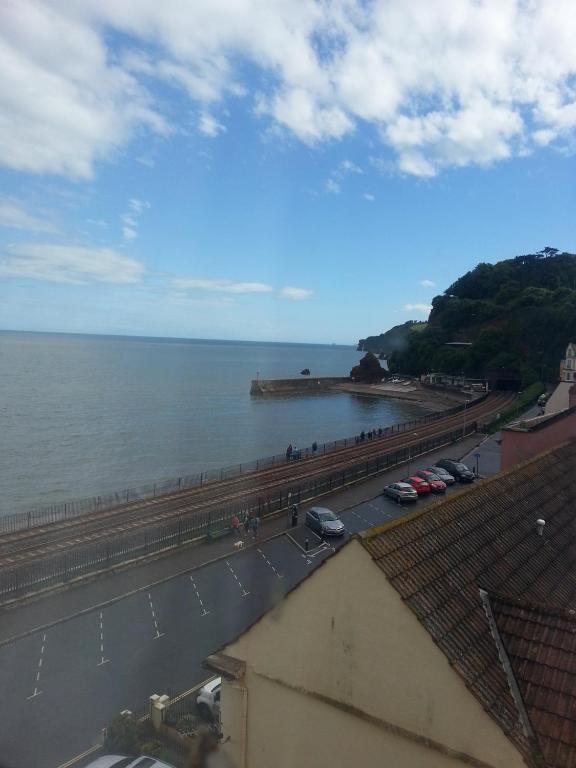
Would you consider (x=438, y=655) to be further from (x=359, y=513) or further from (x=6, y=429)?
(x=6, y=429)

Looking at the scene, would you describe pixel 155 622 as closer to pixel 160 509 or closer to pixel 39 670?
pixel 39 670

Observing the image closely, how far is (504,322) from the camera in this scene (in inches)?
2963

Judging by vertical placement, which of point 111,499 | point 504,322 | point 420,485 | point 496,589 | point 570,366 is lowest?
point 111,499

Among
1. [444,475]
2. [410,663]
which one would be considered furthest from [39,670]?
[444,475]

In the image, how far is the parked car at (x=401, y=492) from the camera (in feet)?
61.1

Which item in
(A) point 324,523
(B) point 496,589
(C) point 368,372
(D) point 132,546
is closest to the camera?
(B) point 496,589

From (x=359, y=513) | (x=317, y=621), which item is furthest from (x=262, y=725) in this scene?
(x=359, y=513)

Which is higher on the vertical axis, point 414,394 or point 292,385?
point 292,385

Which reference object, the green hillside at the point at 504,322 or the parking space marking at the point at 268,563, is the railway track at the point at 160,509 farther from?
the green hillside at the point at 504,322

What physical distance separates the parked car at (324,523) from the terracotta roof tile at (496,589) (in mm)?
8708

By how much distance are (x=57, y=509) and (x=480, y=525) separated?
17.9 metres

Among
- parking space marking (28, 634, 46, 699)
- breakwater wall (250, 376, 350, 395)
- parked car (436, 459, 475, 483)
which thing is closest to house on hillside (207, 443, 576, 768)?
parking space marking (28, 634, 46, 699)

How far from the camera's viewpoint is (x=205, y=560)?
12758mm

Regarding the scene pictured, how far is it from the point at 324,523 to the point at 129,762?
9.44m
